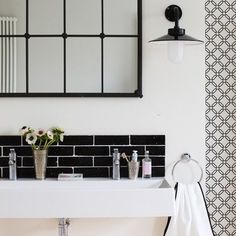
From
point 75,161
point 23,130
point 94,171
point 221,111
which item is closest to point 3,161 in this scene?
point 23,130

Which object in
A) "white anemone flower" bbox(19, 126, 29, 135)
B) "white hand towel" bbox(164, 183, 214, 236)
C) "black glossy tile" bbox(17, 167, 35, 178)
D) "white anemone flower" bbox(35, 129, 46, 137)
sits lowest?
"white hand towel" bbox(164, 183, 214, 236)

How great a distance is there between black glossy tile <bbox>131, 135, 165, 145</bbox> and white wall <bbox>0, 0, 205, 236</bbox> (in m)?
0.03

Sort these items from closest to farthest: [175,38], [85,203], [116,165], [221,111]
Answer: [85,203] → [175,38] → [116,165] → [221,111]

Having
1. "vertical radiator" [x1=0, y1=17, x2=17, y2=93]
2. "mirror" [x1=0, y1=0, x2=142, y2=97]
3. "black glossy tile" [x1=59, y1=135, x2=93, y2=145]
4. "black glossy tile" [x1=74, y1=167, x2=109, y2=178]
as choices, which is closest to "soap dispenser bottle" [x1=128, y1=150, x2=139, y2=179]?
"black glossy tile" [x1=74, y1=167, x2=109, y2=178]

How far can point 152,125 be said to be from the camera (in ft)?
8.08

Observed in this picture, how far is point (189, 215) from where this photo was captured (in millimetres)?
2297

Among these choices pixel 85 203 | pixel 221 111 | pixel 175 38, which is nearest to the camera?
pixel 85 203

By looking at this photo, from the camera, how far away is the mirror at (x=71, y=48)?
7.95ft

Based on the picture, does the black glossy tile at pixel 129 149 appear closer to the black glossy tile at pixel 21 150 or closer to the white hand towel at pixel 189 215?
the white hand towel at pixel 189 215

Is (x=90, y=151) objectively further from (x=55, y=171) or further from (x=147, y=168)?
(x=147, y=168)

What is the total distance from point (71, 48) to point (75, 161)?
65cm

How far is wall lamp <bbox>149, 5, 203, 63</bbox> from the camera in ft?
7.45

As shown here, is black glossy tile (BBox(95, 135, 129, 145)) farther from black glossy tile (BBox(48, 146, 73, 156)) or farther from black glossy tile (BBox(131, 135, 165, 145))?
black glossy tile (BBox(48, 146, 73, 156))

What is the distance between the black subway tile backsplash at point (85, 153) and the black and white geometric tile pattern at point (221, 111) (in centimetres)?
35
